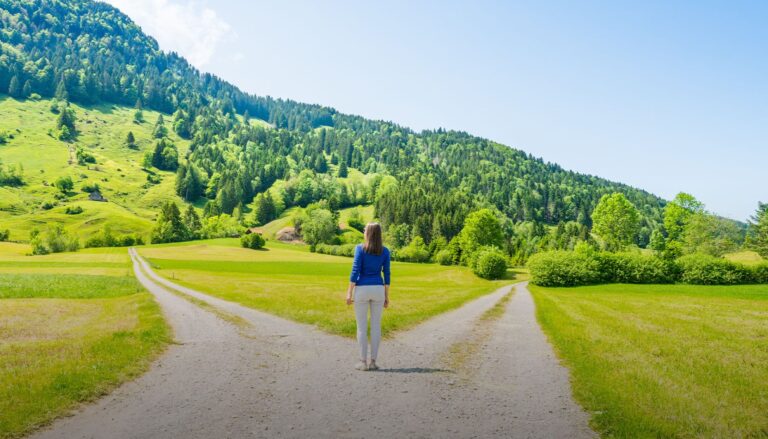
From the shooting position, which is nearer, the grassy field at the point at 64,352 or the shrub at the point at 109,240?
the grassy field at the point at 64,352

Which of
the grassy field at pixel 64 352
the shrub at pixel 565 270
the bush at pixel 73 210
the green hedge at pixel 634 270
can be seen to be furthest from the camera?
the bush at pixel 73 210

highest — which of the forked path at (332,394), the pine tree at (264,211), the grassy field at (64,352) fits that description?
the pine tree at (264,211)

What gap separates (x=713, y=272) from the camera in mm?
57531

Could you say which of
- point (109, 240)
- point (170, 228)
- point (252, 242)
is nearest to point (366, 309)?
point (252, 242)

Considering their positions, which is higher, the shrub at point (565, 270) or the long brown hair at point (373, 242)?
the long brown hair at point (373, 242)

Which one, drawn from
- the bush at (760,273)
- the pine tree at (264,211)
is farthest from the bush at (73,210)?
the bush at (760,273)

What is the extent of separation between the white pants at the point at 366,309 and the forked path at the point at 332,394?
2.79 ft

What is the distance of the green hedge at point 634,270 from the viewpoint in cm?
5694

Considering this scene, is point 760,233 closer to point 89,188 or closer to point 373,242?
point 373,242

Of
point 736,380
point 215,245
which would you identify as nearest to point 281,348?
point 736,380

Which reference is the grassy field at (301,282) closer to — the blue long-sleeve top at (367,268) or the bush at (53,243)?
the blue long-sleeve top at (367,268)

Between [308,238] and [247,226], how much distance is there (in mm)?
43044

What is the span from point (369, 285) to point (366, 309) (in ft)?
2.46

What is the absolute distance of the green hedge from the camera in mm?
56938
